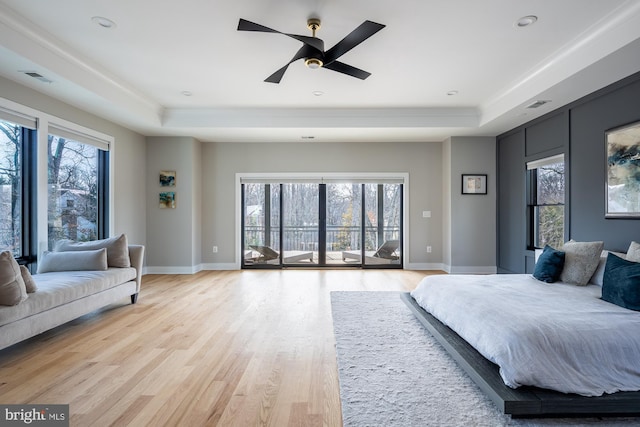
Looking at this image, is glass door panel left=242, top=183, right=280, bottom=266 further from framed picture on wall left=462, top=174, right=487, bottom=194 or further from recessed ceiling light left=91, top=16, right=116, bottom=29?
recessed ceiling light left=91, top=16, right=116, bottom=29

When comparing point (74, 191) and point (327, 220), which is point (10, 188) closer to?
point (74, 191)

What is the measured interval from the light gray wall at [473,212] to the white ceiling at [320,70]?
68 cm

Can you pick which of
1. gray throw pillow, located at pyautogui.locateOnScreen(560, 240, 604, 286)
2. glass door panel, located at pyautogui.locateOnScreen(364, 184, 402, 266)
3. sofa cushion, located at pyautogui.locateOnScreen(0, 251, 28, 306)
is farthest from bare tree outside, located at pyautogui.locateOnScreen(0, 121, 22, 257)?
gray throw pillow, located at pyautogui.locateOnScreen(560, 240, 604, 286)

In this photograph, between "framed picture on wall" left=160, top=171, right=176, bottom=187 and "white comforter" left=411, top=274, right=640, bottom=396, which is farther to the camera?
"framed picture on wall" left=160, top=171, right=176, bottom=187

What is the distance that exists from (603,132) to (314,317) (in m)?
3.74

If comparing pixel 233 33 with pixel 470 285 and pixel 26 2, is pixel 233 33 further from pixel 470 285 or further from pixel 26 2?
pixel 470 285

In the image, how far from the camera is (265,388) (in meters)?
2.20

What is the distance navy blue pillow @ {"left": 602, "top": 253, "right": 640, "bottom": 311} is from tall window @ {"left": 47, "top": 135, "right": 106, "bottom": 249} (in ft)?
19.1

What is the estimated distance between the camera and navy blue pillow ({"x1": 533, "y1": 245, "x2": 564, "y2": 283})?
3.29 metres

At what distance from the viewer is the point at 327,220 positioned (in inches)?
266

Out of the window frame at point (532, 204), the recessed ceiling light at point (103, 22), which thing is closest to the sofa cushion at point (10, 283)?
the recessed ceiling light at point (103, 22)

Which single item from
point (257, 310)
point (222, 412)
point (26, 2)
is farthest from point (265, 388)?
point (26, 2)

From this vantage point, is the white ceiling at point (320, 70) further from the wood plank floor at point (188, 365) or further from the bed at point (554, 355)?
the wood plank floor at point (188, 365)

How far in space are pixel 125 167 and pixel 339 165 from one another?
3.75m
